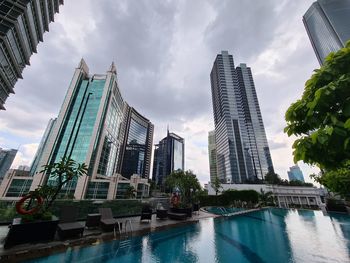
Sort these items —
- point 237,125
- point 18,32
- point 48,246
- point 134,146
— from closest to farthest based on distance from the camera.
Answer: point 48,246, point 18,32, point 237,125, point 134,146

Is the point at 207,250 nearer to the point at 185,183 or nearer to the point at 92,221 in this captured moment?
the point at 92,221

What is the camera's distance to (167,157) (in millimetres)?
148125

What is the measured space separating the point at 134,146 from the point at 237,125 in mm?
75816

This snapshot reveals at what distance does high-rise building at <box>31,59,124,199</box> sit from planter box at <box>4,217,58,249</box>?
4301cm

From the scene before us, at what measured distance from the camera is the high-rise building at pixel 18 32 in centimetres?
2198

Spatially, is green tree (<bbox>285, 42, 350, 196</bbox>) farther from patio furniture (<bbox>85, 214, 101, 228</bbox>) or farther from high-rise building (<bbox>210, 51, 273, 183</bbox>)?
high-rise building (<bbox>210, 51, 273, 183</bbox>)

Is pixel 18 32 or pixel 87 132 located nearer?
pixel 18 32

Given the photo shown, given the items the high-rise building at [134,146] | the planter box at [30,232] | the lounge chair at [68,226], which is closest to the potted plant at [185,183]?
the lounge chair at [68,226]

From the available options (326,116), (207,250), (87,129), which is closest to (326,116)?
(326,116)

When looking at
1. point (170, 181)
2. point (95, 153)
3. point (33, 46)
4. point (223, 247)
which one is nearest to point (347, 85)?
point (223, 247)

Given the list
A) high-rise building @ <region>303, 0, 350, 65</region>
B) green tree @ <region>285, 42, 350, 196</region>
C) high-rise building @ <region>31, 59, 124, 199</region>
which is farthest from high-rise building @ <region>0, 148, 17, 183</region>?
high-rise building @ <region>303, 0, 350, 65</region>

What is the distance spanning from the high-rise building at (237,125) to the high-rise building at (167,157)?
53809 mm

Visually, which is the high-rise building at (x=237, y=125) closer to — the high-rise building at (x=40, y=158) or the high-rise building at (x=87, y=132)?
the high-rise building at (x=87, y=132)

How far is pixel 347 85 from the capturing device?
80.0 inches
